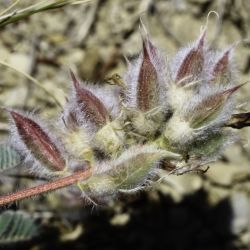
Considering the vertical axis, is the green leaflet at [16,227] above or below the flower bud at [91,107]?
below

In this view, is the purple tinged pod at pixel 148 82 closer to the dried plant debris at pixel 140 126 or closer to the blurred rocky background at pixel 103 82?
the dried plant debris at pixel 140 126

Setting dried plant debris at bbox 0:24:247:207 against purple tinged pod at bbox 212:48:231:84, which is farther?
purple tinged pod at bbox 212:48:231:84

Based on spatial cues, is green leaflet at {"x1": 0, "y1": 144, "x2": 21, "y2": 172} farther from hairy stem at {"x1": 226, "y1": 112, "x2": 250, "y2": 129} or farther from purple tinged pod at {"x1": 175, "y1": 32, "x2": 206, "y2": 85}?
hairy stem at {"x1": 226, "y1": 112, "x2": 250, "y2": 129}

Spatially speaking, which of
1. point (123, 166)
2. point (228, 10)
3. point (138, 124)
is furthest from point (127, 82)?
point (228, 10)

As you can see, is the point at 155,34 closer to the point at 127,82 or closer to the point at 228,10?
the point at 228,10

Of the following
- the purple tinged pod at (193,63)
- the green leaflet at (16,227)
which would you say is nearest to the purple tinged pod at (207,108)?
the purple tinged pod at (193,63)

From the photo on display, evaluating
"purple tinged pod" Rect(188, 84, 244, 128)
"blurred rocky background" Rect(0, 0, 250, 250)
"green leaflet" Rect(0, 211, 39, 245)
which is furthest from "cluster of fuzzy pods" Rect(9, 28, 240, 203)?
"blurred rocky background" Rect(0, 0, 250, 250)

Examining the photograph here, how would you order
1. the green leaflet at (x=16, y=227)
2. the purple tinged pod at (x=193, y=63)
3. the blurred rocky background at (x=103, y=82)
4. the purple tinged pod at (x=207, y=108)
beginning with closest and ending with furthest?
the purple tinged pod at (x=207, y=108) < the purple tinged pod at (x=193, y=63) < the green leaflet at (x=16, y=227) < the blurred rocky background at (x=103, y=82)
